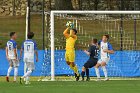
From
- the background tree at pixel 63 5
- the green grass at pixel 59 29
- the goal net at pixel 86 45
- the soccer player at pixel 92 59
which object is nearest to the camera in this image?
the soccer player at pixel 92 59

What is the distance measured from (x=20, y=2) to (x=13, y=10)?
1814 millimetres

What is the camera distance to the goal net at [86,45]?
2467cm

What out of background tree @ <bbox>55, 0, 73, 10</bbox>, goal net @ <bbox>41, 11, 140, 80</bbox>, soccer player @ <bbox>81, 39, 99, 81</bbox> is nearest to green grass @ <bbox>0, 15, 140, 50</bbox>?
goal net @ <bbox>41, 11, 140, 80</bbox>

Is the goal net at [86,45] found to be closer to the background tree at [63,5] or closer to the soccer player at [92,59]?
the soccer player at [92,59]

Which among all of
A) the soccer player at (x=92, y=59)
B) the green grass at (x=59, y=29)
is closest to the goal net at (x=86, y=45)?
the green grass at (x=59, y=29)

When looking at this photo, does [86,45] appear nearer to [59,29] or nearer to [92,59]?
[59,29]

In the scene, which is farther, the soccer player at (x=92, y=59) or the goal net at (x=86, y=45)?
the goal net at (x=86, y=45)

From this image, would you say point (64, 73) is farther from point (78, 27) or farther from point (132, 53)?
point (78, 27)

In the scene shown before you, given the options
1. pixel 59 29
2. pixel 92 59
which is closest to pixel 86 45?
pixel 59 29

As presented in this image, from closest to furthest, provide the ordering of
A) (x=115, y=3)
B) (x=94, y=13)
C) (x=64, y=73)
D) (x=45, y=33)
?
(x=94, y=13) < (x=64, y=73) < (x=45, y=33) < (x=115, y=3)

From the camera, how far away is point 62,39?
94.9 feet

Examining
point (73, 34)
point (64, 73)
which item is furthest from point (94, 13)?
point (64, 73)

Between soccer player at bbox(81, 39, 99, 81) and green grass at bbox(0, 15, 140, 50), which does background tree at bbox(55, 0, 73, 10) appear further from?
soccer player at bbox(81, 39, 99, 81)

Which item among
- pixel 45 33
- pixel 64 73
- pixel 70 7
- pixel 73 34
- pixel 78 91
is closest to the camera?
pixel 78 91
